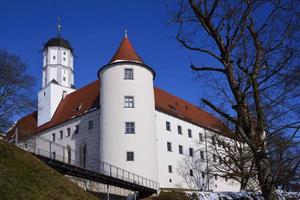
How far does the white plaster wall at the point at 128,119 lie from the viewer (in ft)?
125

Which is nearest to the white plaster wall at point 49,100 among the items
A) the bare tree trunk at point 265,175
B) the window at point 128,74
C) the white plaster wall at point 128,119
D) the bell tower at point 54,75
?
the bell tower at point 54,75

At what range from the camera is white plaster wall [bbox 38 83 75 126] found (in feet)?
173

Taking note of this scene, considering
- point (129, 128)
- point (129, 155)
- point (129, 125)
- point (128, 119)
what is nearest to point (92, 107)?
point (128, 119)

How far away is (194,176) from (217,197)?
26.5m

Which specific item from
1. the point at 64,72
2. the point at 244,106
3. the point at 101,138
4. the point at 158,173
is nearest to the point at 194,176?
the point at 158,173

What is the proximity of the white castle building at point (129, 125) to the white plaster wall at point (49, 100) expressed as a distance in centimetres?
13

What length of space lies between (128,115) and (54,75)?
67.7 feet

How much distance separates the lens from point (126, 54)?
42500 millimetres

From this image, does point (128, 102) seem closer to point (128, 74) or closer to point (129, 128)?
point (129, 128)

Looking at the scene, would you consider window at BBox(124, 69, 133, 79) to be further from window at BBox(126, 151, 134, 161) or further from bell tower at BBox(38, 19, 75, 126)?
bell tower at BBox(38, 19, 75, 126)

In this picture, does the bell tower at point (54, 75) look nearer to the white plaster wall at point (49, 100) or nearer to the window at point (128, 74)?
the white plaster wall at point (49, 100)

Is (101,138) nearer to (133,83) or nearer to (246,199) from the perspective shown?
(133,83)

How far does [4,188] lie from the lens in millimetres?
11641

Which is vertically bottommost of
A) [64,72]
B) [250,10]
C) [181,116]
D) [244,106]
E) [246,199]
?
[246,199]
